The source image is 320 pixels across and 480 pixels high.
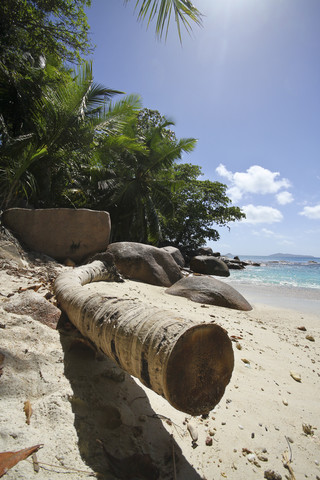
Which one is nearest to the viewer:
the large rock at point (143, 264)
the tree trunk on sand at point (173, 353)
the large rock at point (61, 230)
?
the tree trunk on sand at point (173, 353)

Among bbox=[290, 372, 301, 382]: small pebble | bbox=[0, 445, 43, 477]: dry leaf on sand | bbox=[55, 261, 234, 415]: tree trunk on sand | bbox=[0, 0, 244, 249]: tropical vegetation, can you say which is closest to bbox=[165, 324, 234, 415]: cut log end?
bbox=[55, 261, 234, 415]: tree trunk on sand

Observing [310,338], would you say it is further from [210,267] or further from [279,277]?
[279,277]

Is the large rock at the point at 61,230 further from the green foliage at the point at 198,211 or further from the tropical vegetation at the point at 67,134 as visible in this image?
the green foliage at the point at 198,211

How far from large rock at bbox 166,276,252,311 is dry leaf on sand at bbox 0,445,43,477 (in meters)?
4.04

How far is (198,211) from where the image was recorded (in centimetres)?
2241

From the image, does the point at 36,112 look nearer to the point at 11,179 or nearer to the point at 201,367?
the point at 11,179

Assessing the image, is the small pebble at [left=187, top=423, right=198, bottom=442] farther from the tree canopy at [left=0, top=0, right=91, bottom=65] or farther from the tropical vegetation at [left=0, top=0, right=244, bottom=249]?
the tree canopy at [left=0, top=0, right=91, bottom=65]

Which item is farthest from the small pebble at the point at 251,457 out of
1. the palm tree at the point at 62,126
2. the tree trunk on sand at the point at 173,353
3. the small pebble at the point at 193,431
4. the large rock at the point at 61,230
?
the palm tree at the point at 62,126

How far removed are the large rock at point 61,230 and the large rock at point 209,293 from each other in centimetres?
229

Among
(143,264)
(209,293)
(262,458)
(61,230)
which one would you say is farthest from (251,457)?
(61,230)

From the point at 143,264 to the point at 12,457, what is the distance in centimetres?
535

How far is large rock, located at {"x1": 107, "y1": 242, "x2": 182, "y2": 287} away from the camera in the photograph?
620 cm

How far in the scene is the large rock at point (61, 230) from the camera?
546 cm

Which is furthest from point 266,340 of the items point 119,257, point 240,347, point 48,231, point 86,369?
point 48,231
